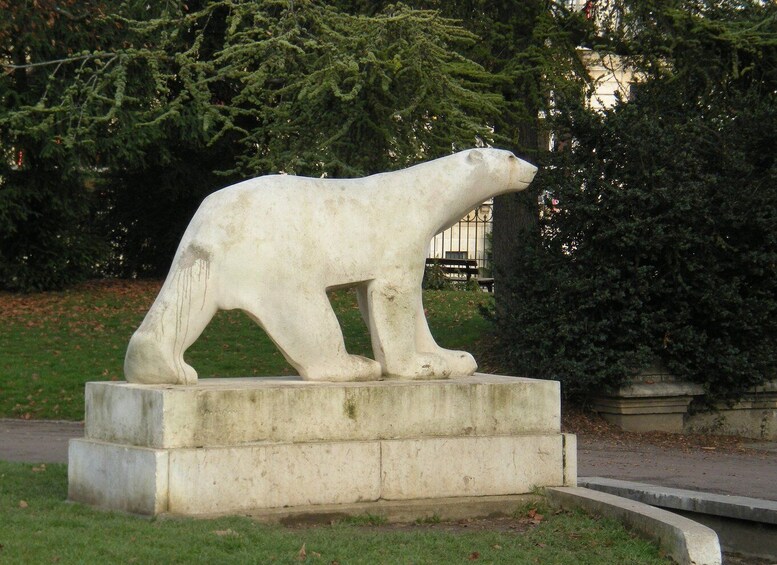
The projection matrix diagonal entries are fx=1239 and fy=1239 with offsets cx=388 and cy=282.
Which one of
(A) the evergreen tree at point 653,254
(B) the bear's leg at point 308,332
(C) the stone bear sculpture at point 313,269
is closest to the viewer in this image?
(C) the stone bear sculpture at point 313,269

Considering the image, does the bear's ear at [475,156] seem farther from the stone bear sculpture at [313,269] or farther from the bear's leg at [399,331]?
the bear's leg at [399,331]

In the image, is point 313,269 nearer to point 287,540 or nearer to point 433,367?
point 433,367

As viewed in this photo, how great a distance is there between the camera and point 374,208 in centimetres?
912

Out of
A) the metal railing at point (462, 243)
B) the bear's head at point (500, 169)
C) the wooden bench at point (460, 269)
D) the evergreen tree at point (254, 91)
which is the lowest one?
the wooden bench at point (460, 269)

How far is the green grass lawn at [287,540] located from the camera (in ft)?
22.7

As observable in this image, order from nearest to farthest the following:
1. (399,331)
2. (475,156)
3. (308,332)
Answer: (308,332)
(399,331)
(475,156)

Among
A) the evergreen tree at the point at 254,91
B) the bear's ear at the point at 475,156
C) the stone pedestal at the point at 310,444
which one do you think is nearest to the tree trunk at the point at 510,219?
the evergreen tree at the point at 254,91

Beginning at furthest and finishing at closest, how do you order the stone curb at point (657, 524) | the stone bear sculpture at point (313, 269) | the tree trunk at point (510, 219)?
the tree trunk at point (510, 219) < the stone bear sculpture at point (313, 269) < the stone curb at point (657, 524)

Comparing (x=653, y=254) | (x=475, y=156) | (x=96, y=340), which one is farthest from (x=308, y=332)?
(x=96, y=340)

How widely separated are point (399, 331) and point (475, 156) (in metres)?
1.54

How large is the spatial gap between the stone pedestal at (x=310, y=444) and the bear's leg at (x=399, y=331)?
196mm

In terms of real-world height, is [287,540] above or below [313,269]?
below

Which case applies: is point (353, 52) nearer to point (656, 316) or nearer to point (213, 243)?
point (656, 316)

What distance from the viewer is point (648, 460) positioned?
1283cm
